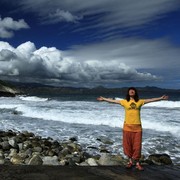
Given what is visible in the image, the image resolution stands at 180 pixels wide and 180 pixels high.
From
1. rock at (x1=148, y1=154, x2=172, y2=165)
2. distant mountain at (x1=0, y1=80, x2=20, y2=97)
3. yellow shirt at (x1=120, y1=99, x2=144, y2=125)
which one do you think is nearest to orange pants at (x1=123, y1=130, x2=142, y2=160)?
yellow shirt at (x1=120, y1=99, x2=144, y2=125)

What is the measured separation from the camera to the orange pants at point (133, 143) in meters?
7.69

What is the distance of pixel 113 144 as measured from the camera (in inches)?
576

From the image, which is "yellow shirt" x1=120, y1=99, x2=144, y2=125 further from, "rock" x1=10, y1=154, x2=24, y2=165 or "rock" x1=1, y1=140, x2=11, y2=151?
"rock" x1=1, y1=140, x2=11, y2=151

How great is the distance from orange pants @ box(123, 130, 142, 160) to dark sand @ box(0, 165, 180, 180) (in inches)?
14.6

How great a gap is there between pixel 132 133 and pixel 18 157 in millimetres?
4441

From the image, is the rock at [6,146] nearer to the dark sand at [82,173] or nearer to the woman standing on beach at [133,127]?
the dark sand at [82,173]

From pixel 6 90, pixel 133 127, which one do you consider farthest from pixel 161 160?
pixel 6 90

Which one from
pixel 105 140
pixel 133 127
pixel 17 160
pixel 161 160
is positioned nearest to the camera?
pixel 133 127

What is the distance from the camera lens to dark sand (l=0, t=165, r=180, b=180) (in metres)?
6.88

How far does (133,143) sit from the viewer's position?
306 inches

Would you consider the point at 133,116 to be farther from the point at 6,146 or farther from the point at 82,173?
the point at 6,146

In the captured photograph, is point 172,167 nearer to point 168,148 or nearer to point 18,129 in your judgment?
point 168,148

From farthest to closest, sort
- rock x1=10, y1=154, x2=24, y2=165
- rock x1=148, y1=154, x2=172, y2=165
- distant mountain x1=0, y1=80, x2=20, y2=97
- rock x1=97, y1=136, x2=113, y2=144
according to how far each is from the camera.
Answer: distant mountain x1=0, y1=80, x2=20, y2=97, rock x1=97, y1=136, x2=113, y2=144, rock x1=148, y1=154, x2=172, y2=165, rock x1=10, y1=154, x2=24, y2=165

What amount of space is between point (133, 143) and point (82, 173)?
55.4 inches
